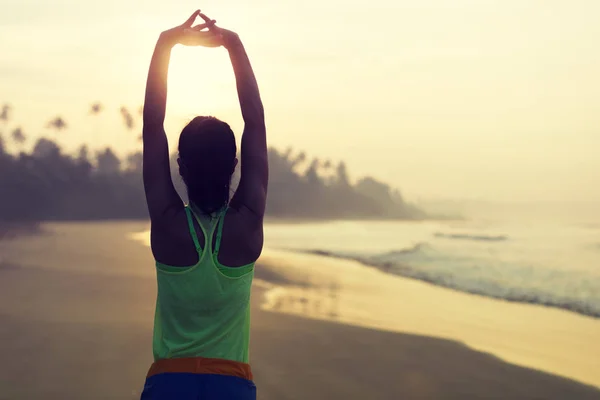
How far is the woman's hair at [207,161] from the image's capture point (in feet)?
6.04

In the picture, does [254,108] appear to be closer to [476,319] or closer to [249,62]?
[249,62]

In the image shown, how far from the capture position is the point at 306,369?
6395 mm

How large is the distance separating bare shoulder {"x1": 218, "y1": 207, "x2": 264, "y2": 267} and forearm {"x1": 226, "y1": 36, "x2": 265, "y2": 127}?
0.88ft

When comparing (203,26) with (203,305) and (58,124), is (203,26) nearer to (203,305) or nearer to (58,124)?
(203,305)

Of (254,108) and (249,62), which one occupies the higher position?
(249,62)

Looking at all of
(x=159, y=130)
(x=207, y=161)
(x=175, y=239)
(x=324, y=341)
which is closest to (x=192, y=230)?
(x=175, y=239)

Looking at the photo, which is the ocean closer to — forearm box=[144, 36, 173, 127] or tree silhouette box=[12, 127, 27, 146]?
forearm box=[144, 36, 173, 127]

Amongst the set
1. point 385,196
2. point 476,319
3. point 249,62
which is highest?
point 249,62

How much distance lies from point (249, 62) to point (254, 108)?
6.7 inches

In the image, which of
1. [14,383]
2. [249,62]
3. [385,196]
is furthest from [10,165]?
[249,62]

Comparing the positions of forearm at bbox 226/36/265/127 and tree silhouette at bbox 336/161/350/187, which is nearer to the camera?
forearm at bbox 226/36/265/127

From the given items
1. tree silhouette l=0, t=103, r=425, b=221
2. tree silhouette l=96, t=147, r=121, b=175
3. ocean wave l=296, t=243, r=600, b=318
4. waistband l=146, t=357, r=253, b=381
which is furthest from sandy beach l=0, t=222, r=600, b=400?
tree silhouette l=96, t=147, r=121, b=175

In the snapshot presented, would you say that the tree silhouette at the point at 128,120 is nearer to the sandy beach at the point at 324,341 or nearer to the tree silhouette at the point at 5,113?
the tree silhouette at the point at 5,113

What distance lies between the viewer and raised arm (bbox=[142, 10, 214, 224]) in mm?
1819
